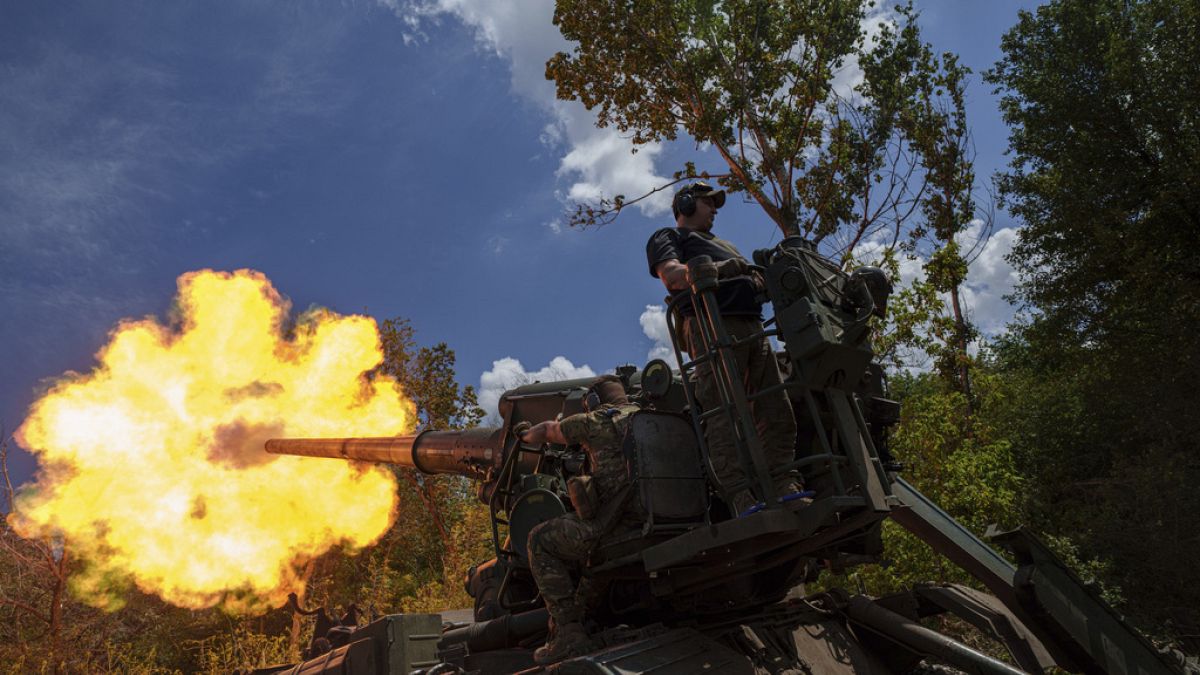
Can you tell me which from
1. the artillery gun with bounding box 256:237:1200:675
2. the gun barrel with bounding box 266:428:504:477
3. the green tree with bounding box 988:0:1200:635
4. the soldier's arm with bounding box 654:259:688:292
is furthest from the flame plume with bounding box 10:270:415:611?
the green tree with bounding box 988:0:1200:635

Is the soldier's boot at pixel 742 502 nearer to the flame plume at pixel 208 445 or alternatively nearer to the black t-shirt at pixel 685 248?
the black t-shirt at pixel 685 248

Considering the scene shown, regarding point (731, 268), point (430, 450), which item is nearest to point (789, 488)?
point (731, 268)

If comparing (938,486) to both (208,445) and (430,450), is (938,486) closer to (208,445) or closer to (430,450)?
(430,450)

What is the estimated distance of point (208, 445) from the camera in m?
13.6

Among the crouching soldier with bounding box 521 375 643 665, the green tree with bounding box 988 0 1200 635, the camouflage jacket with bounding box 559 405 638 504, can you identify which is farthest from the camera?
the green tree with bounding box 988 0 1200 635

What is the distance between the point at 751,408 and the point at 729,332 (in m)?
0.49

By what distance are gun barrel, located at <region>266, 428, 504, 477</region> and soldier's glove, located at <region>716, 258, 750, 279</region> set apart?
358 cm

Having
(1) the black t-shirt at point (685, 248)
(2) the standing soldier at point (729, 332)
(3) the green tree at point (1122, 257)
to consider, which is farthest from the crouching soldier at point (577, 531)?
(3) the green tree at point (1122, 257)

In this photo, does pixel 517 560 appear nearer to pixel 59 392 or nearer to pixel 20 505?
pixel 59 392

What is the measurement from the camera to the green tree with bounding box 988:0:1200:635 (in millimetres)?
19391

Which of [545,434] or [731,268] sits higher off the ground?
[731,268]

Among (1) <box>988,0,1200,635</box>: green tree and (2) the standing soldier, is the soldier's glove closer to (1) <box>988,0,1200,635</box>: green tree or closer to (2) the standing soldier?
(2) the standing soldier

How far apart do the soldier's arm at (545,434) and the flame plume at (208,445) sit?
8147 millimetres

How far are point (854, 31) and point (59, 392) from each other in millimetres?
16199
